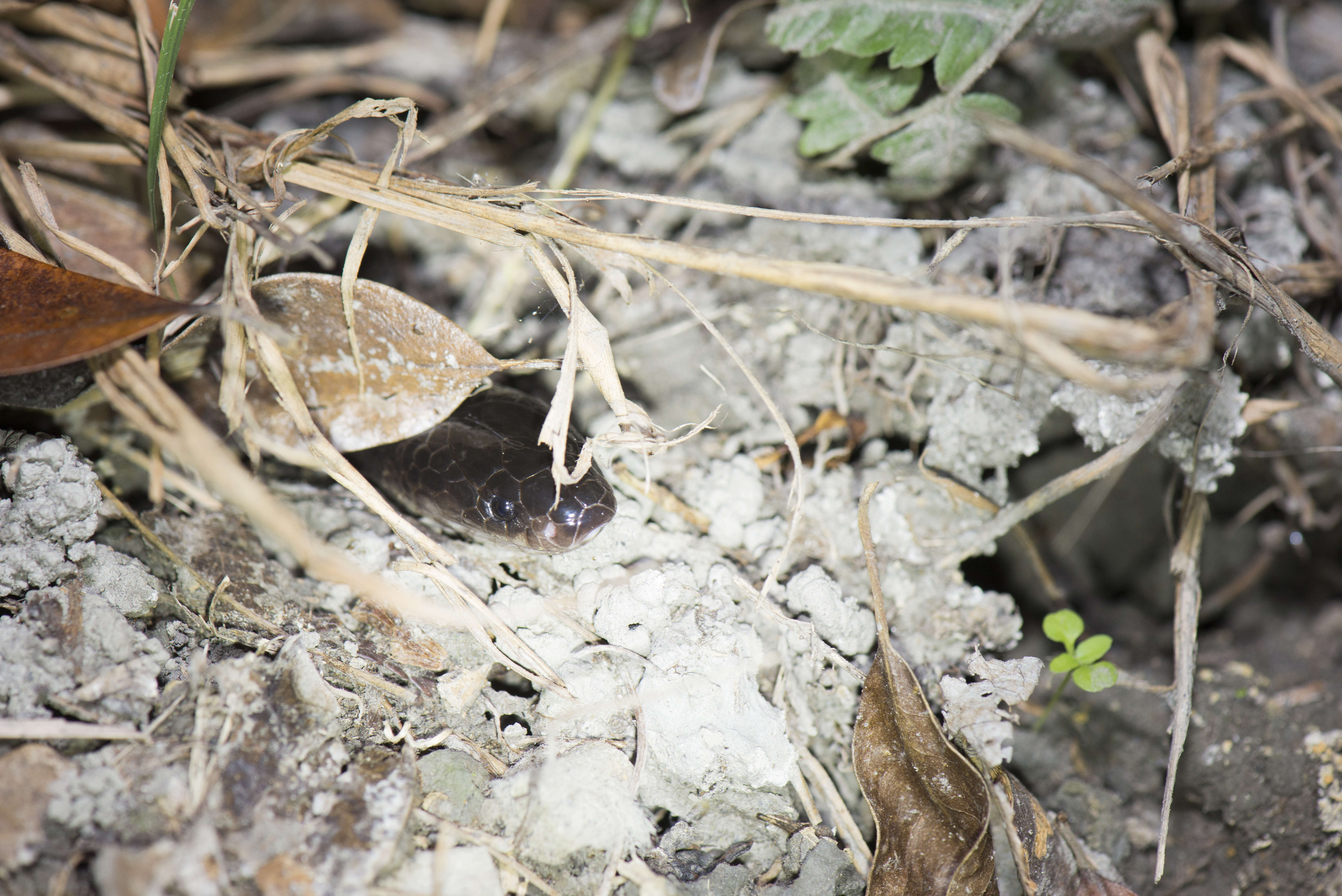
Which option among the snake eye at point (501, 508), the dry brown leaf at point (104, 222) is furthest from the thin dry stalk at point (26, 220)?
the snake eye at point (501, 508)

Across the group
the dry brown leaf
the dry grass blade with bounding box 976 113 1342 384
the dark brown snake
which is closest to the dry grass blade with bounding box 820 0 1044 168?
the dry grass blade with bounding box 976 113 1342 384

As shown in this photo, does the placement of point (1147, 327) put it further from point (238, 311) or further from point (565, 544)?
point (238, 311)

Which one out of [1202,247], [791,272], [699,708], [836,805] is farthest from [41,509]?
[1202,247]

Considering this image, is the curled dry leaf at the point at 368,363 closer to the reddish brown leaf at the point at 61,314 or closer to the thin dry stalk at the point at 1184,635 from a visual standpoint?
the reddish brown leaf at the point at 61,314

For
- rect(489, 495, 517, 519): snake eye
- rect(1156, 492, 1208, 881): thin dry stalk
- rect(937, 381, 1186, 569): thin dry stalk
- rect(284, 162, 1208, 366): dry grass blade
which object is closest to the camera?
rect(284, 162, 1208, 366): dry grass blade

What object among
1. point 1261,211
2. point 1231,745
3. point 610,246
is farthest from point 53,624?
point 1261,211

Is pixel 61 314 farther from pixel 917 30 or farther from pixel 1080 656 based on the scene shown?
pixel 1080 656

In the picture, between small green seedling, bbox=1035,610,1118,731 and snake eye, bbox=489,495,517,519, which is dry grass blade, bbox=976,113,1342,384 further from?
snake eye, bbox=489,495,517,519
